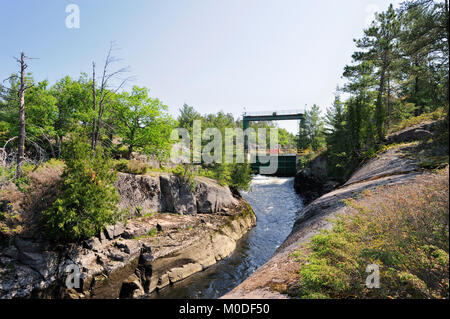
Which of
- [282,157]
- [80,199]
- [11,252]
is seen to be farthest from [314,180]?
[11,252]

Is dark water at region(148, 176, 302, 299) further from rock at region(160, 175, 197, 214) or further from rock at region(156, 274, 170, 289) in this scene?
rock at region(160, 175, 197, 214)

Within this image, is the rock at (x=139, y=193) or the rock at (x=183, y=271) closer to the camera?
the rock at (x=183, y=271)

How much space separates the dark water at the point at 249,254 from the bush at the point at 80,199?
14.4ft

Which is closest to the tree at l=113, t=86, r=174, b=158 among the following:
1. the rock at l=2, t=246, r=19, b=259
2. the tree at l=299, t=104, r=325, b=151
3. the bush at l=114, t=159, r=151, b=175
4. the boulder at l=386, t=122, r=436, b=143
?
the bush at l=114, t=159, r=151, b=175

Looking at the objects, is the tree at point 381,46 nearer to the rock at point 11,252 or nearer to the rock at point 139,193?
the rock at point 139,193

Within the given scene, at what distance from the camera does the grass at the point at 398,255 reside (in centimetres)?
358

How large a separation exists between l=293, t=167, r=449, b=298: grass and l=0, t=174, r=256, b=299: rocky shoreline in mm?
7849

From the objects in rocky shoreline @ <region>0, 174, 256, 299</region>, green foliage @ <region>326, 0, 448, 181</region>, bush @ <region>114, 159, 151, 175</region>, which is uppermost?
green foliage @ <region>326, 0, 448, 181</region>

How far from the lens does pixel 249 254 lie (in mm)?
13336

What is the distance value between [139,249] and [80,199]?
3.65 meters

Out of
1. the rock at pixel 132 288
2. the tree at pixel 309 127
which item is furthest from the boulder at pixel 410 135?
the tree at pixel 309 127

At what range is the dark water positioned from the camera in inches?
383

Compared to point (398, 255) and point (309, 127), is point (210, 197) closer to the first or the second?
point (398, 255)
